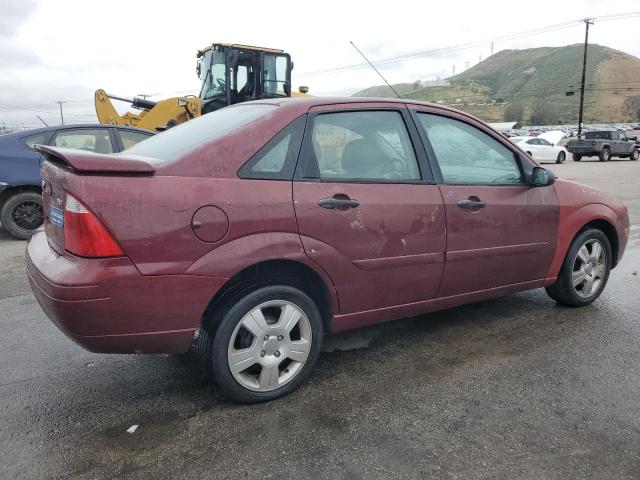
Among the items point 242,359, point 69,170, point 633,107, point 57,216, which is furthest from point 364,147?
point 633,107

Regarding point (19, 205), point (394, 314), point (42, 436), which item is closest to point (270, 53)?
point (19, 205)

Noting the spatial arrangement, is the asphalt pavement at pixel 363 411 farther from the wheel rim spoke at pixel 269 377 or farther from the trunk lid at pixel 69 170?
the trunk lid at pixel 69 170

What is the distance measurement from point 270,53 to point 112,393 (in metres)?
11.0

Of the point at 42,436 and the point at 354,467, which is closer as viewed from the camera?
the point at 354,467

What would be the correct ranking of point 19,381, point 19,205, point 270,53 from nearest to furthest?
point 19,381
point 19,205
point 270,53

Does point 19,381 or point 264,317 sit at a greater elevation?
point 264,317

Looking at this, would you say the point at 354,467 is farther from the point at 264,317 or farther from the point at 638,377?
the point at 638,377

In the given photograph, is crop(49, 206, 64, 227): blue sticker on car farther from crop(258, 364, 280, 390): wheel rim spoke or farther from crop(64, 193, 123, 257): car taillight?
crop(258, 364, 280, 390): wheel rim spoke

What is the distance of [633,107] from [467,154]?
126 m

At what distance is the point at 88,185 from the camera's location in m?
2.35

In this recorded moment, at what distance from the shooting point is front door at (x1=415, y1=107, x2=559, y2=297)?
339 cm

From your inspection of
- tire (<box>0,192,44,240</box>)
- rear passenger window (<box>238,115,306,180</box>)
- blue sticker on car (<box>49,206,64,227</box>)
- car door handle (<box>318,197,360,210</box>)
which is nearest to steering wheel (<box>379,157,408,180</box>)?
car door handle (<box>318,197,360,210</box>)

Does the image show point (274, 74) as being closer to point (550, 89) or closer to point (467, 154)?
point (467, 154)

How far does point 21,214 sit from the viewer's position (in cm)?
709
